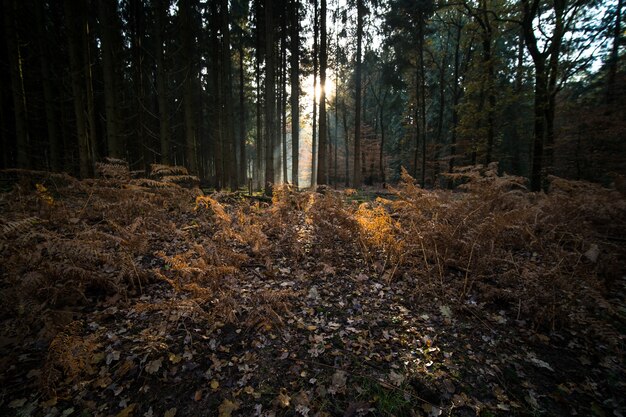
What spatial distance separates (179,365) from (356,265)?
9.96 ft

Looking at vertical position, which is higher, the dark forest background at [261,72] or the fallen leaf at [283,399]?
the dark forest background at [261,72]

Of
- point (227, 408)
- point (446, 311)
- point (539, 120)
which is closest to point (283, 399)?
point (227, 408)

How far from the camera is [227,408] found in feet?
7.09

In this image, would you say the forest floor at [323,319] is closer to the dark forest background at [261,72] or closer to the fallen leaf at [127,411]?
the fallen leaf at [127,411]

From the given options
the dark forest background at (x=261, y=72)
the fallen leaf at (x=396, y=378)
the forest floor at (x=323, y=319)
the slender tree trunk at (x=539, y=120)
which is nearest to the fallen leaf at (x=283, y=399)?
the forest floor at (x=323, y=319)

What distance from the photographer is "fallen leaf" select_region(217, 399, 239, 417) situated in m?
2.12

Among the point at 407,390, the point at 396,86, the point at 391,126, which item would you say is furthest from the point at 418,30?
the point at 407,390

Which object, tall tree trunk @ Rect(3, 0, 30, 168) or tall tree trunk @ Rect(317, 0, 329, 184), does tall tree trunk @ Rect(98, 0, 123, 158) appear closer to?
tall tree trunk @ Rect(3, 0, 30, 168)

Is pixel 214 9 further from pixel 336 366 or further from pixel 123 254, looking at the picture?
pixel 336 366

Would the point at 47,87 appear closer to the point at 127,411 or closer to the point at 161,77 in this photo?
the point at 161,77

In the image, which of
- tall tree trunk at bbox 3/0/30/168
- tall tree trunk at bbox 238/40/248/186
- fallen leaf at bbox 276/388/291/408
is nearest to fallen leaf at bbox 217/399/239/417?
fallen leaf at bbox 276/388/291/408

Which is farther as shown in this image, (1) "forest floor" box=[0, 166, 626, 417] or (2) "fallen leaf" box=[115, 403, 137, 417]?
(1) "forest floor" box=[0, 166, 626, 417]

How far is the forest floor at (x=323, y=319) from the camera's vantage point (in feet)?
7.48

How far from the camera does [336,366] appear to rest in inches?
102
